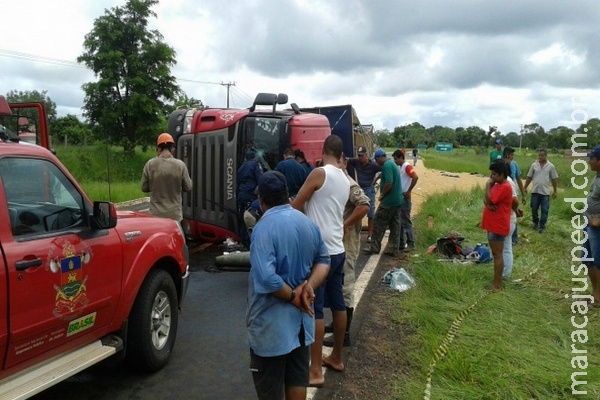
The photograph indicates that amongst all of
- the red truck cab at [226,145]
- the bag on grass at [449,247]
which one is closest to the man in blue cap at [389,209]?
the bag on grass at [449,247]

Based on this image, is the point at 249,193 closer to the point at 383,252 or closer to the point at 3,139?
the point at 383,252

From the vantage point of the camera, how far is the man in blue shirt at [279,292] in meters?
2.74

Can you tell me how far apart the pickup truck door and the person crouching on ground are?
459cm

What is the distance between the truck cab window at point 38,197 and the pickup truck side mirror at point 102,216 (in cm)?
11

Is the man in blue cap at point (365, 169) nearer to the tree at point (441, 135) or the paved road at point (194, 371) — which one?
the paved road at point (194, 371)

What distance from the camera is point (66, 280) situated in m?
3.12

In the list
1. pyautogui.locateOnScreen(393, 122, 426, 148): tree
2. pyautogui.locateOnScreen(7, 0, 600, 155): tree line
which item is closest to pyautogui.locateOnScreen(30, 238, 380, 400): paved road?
pyautogui.locateOnScreen(7, 0, 600, 155): tree line

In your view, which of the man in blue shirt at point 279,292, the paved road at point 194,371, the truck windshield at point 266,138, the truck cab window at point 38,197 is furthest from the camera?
the truck windshield at point 266,138

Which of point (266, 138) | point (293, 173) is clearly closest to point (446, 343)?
point (293, 173)

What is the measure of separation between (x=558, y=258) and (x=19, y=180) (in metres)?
7.98

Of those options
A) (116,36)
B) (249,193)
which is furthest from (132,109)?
(249,193)

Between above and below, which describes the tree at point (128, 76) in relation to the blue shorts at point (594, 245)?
above

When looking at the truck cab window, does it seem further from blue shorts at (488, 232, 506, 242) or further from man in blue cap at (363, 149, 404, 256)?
man in blue cap at (363, 149, 404, 256)

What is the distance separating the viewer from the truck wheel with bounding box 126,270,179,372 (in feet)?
12.8
